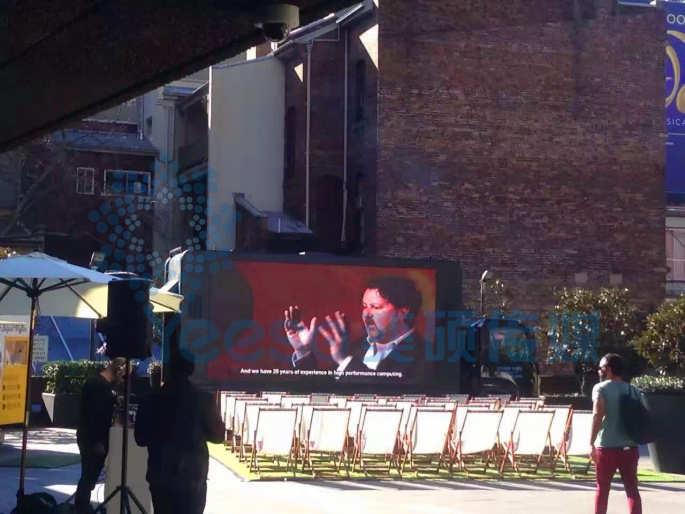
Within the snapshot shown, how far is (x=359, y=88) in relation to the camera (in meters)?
34.3

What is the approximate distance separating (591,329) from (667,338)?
40.2ft

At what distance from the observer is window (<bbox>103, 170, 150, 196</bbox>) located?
4341 centimetres

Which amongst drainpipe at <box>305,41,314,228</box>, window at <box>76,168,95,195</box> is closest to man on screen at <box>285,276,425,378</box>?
drainpipe at <box>305,41,314,228</box>

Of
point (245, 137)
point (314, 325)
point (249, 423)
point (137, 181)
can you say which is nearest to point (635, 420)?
point (249, 423)

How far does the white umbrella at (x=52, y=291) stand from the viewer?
1059 centimetres

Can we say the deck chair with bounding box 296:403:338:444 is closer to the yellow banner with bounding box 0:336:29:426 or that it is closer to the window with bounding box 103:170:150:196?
the yellow banner with bounding box 0:336:29:426

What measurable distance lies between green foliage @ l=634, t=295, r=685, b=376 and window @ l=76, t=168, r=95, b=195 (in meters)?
29.0

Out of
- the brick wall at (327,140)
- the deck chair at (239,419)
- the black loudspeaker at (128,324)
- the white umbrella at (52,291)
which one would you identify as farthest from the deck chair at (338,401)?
the brick wall at (327,140)

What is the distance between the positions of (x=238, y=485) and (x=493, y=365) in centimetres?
1352

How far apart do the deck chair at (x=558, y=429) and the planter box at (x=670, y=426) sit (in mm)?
1116

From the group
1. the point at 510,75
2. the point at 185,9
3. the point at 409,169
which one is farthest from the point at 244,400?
the point at 510,75

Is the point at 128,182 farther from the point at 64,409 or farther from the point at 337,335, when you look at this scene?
the point at 64,409

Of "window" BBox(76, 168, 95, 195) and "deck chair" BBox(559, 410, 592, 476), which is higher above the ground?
"window" BBox(76, 168, 95, 195)

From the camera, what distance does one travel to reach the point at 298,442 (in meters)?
14.9
